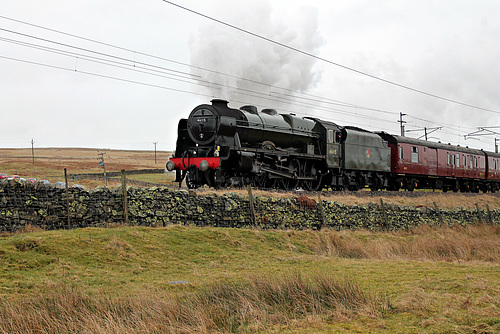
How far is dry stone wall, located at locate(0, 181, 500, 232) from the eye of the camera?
1228cm

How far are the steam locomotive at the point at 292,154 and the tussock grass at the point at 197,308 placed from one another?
45.6ft

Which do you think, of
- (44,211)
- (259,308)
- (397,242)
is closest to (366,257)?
(397,242)

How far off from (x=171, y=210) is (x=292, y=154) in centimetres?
1162

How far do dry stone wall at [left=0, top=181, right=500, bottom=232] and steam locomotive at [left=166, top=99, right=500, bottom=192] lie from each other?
4534 millimetres

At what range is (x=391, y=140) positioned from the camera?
117 feet

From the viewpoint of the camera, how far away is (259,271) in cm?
1054

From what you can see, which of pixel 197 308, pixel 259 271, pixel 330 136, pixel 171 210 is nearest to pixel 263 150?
pixel 330 136

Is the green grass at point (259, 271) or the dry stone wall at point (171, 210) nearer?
the green grass at point (259, 271)

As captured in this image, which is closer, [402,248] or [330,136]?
[402,248]

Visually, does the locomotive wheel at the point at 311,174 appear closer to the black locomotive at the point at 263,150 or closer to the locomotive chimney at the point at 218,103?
the black locomotive at the point at 263,150

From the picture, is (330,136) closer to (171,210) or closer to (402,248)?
(402,248)

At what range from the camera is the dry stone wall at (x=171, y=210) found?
12.3m

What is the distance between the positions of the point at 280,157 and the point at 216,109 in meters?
4.60

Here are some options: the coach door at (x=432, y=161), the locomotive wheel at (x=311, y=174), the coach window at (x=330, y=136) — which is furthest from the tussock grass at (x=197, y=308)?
the coach door at (x=432, y=161)
